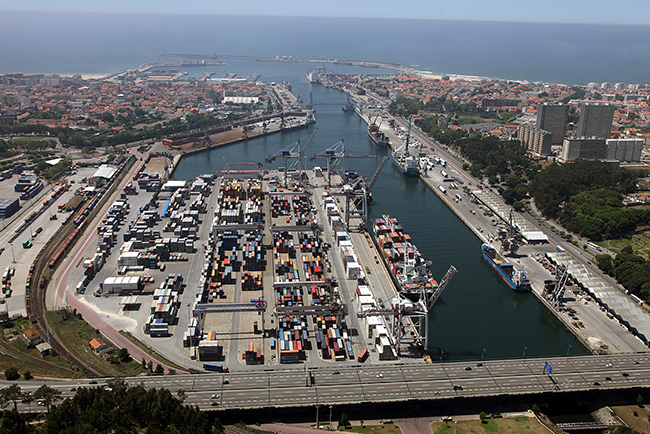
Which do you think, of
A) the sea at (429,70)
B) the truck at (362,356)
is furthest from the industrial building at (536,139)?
the truck at (362,356)

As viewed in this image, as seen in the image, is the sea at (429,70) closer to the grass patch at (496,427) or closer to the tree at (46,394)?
the grass patch at (496,427)

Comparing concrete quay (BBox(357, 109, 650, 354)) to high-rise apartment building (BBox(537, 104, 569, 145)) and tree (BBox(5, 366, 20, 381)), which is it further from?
tree (BBox(5, 366, 20, 381))

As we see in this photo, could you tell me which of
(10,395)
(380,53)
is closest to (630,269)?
(10,395)

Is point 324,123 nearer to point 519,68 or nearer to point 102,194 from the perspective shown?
point 102,194

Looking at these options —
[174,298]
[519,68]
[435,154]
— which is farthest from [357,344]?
[519,68]

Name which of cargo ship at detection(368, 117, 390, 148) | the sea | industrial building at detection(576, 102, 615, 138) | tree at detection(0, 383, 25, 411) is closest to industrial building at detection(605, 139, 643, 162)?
industrial building at detection(576, 102, 615, 138)

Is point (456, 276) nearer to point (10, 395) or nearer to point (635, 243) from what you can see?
point (635, 243)
